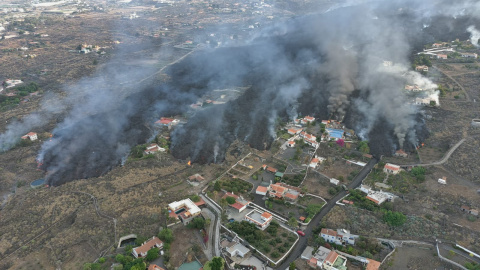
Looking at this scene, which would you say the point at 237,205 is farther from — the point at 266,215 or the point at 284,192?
the point at 284,192

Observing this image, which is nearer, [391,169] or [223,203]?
[223,203]

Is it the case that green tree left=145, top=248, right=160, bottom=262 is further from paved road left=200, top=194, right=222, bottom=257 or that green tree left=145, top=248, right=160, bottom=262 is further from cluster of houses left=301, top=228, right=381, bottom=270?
cluster of houses left=301, top=228, right=381, bottom=270

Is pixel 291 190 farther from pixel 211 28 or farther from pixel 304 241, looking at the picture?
pixel 211 28

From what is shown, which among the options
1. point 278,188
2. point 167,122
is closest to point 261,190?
point 278,188

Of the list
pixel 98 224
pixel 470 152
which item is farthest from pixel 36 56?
pixel 470 152

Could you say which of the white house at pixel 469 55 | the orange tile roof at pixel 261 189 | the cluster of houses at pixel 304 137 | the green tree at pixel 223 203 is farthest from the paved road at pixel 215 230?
the white house at pixel 469 55

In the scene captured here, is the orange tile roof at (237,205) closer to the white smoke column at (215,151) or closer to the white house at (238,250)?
the white house at (238,250)

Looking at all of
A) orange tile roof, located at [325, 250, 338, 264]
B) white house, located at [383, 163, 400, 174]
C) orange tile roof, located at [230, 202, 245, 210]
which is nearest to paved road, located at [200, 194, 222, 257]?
orange tile roof, located at [230, 202, 245, 210]
